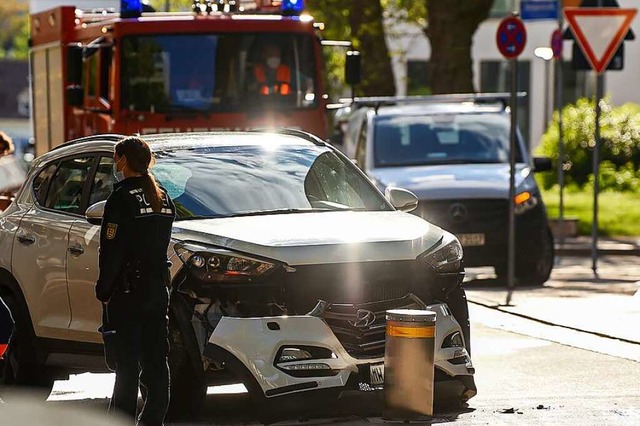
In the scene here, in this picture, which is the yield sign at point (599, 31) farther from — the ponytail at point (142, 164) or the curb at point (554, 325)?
the ponytail at point (142, 164)

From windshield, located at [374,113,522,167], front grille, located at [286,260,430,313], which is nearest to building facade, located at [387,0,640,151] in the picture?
windshield, located at [374,113,522,167]

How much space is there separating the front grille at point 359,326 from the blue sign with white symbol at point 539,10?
15445 mm

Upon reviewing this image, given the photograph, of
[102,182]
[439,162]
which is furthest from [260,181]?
[439,162]

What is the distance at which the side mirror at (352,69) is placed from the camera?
21.1 meters

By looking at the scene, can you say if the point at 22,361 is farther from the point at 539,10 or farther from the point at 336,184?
the point at 539,10

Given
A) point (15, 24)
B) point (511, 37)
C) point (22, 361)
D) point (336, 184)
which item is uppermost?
point (511, 37)

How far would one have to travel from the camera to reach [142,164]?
8.66 m

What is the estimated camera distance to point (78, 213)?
35.4 ft

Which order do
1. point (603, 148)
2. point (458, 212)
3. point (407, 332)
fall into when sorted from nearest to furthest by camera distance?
1. point (407, 332)
2. point (458, 212)
3. point (603, 148)

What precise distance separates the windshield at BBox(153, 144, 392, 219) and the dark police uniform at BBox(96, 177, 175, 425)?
159 cm

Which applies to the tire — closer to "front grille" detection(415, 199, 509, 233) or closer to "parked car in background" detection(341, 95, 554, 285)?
"parked car in background" detection(341, 95, 554, 285)

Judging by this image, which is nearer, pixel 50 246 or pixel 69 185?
pixel 50 246

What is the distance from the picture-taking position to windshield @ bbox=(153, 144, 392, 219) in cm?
1047

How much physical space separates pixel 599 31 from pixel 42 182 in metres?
10.4
